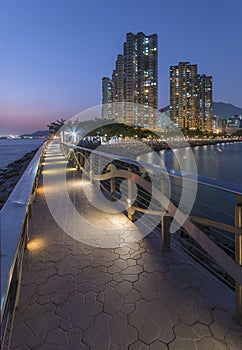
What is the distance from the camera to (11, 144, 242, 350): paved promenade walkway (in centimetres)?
160

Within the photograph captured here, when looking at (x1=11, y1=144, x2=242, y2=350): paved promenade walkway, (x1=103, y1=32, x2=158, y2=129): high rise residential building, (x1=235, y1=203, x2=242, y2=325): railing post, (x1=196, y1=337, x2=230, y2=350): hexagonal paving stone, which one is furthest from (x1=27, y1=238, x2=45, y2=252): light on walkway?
(x1=103, y1=32, x2=158, y2=129): high rise residential building

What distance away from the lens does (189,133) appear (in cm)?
10575

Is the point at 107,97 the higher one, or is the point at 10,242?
the point at 107,97

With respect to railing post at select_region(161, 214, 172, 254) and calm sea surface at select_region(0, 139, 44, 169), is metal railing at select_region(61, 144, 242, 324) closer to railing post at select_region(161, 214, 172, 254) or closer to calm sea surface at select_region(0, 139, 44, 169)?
railing post at select_region(161, 214, 172, 254)

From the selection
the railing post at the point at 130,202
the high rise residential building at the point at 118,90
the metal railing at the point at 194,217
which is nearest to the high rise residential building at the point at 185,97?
the high rise residential building at the point at 118,90

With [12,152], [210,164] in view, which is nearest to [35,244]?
[210,164]

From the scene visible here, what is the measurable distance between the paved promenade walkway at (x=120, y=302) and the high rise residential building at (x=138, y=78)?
96.3 metres

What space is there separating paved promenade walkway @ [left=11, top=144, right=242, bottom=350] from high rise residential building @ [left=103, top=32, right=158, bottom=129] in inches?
3791

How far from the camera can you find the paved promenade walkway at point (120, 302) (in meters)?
1.60

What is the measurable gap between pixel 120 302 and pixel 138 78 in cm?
10588

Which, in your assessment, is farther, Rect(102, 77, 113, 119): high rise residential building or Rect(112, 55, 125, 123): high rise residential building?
Rect(102, 77, 113, 119): high rise residential building

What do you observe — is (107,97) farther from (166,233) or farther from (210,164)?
(166,233)

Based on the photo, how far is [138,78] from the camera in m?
98.5

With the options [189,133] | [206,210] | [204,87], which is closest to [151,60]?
→ [189,133]
